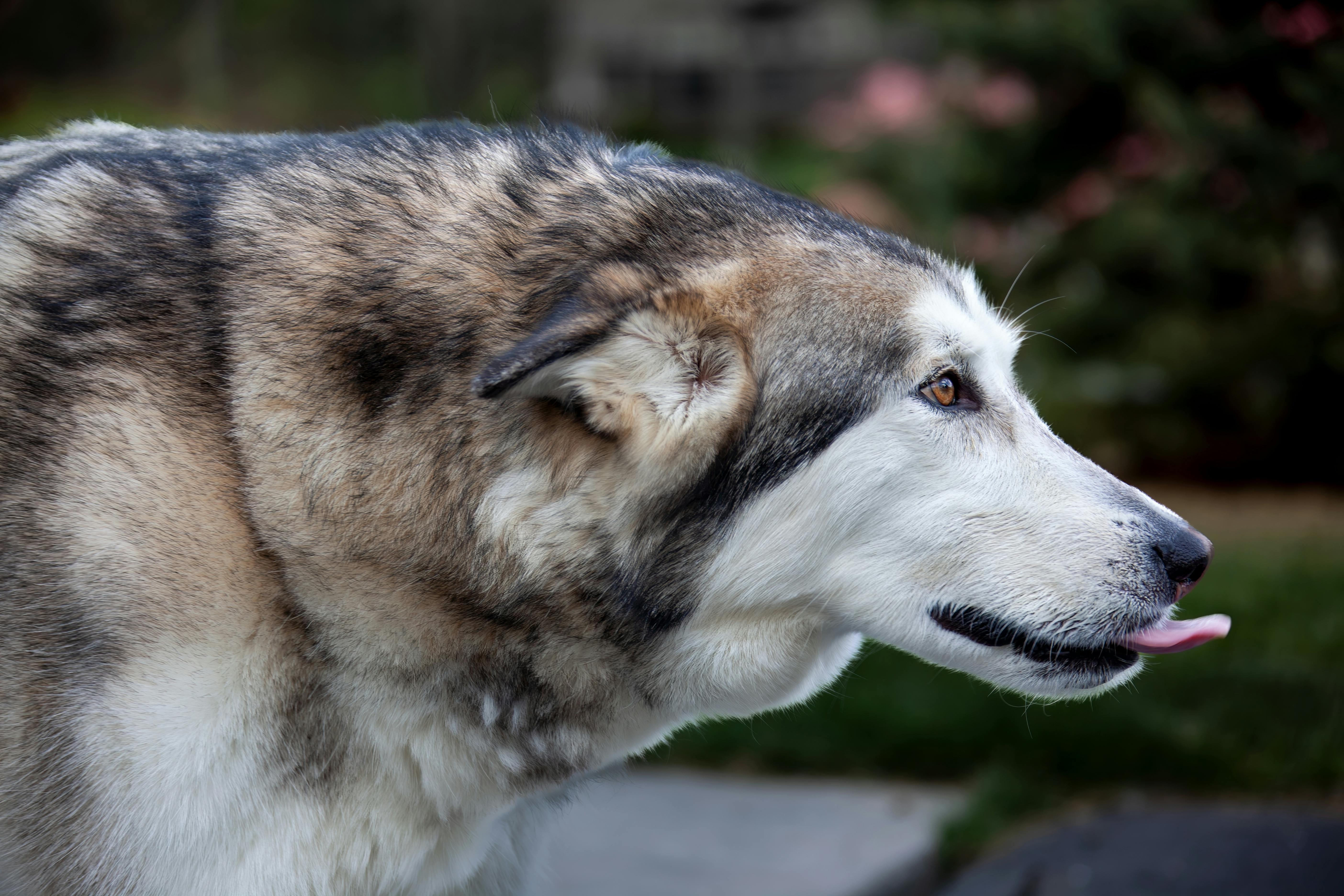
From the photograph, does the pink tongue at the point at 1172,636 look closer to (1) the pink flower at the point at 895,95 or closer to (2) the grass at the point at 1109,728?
(2) the grass at the point at 1109,728

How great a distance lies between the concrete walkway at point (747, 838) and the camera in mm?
3875

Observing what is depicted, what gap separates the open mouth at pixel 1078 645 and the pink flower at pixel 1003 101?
18.0ft

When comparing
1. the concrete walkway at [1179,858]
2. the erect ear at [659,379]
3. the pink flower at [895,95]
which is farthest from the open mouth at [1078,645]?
the pink flower at [895,95]

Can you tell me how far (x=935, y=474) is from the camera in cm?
228

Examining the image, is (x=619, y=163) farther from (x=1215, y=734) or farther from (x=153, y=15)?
(x=153, y=15)

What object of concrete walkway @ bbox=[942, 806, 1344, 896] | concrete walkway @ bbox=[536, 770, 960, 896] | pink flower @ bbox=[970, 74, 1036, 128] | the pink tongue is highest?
pink flower @ bbox=[970, 74, 1036, 128]

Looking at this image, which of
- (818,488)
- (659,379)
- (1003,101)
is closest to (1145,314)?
(1003,101)

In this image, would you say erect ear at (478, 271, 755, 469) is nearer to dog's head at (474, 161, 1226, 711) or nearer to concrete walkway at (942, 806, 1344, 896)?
dog's head at (474, 161, 1226, 711)

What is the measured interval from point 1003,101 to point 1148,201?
131cm

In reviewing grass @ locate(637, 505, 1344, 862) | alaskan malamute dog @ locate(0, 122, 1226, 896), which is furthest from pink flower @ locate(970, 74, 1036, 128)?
alaskan malamute dog @ locate(0, 122, 1226, 896)

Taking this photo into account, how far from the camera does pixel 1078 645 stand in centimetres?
232

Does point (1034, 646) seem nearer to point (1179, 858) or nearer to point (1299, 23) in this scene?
point (1179, 858)

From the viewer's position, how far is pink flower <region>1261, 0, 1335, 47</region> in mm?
5961

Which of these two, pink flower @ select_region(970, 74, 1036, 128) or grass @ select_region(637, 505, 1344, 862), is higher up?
pink flower @ select_region(970, 74, 1036, 128)
